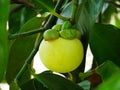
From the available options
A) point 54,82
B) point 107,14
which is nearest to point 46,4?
point 54,82

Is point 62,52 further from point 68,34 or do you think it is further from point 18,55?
point 18,55

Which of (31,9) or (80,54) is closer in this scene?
(80,54)

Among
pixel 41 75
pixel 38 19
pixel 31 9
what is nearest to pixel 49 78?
pixel 41 75

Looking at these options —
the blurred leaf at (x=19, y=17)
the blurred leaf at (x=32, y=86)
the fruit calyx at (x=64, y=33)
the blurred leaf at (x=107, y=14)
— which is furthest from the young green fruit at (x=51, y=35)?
the blurred leaf at (x=107, y=14)

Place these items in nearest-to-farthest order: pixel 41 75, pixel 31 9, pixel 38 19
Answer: pixel 41 75
pixel 38 19
pixel 31 9

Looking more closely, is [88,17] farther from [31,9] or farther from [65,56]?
[31,9]

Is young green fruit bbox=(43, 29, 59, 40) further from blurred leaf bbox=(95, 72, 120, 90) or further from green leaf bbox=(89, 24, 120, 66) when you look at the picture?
blurred leaf bbox=(95, 72, 120, 90)

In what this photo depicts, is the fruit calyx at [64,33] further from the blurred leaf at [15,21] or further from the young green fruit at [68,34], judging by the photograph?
the blurred leaf at [15,21]
